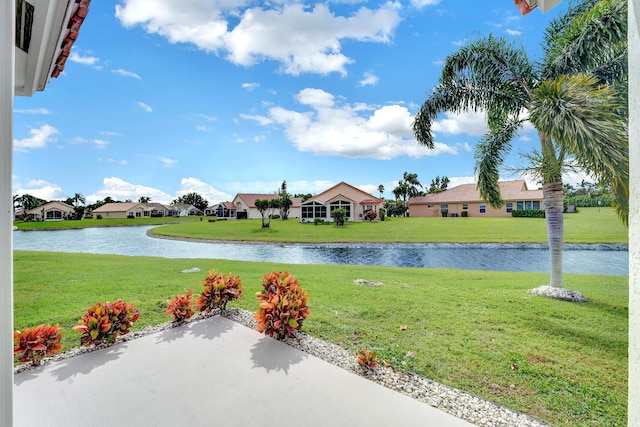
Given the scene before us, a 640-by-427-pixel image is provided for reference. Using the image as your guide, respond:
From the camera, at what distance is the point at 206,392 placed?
2.06 m

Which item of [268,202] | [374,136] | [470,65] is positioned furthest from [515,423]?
[268,202]

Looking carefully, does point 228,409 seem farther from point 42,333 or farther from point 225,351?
point 42,333

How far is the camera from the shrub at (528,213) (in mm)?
5977

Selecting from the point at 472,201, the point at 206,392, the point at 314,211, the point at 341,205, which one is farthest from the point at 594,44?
the point at 314,211

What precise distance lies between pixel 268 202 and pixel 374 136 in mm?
9581

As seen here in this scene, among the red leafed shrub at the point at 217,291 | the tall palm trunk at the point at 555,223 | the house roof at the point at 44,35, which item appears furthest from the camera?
the tall palm trunk at the point at 555,223

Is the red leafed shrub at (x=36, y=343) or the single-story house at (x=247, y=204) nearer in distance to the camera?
the red leafed shrub at (x=36, y=343)

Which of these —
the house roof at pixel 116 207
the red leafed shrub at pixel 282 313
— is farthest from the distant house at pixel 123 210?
the red leafed shrub at pixel 282 313

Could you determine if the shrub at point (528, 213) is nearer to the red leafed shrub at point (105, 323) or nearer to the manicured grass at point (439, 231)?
the manicured grass at point (439, 231)

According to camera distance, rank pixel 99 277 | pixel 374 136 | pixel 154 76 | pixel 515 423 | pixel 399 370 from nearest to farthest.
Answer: pixel 515 423, pixel 399 370, pixel 99 277, pixel 154 76, pixel 374 136

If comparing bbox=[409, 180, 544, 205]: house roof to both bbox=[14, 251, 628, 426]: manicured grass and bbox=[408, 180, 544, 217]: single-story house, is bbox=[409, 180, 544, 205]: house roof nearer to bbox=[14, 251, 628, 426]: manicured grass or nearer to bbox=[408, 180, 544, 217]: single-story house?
bbox=[408, 180, 544, 217]: single-story house

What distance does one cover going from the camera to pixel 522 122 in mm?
4586

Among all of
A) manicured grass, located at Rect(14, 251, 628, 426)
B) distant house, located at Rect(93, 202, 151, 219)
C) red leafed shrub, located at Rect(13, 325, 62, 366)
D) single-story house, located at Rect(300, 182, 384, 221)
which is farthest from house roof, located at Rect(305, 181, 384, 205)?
red leafed shrub, located at Rect(13, 325, 62, 366)

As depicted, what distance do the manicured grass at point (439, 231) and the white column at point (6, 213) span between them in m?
5.30
